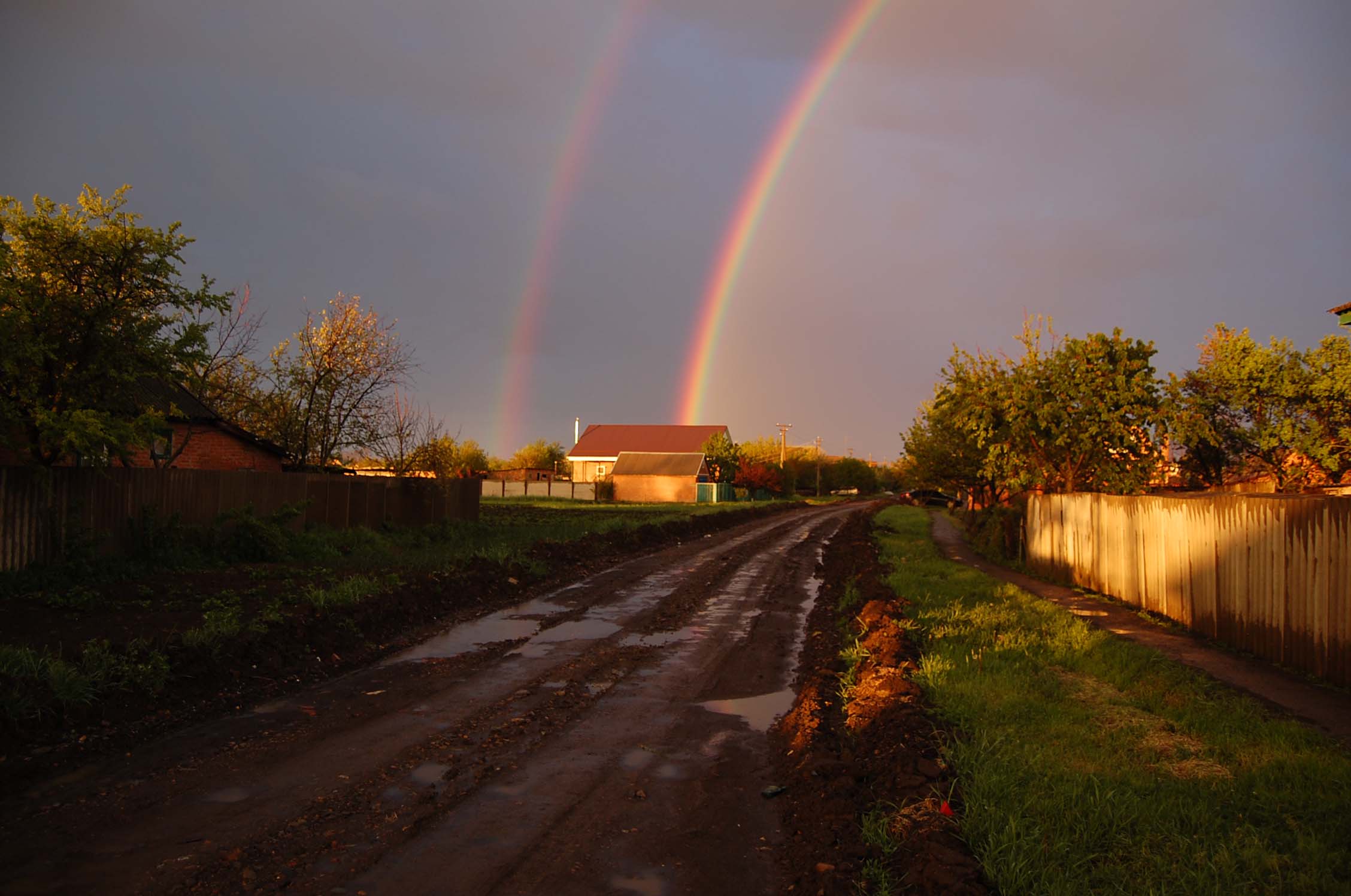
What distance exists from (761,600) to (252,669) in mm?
9074

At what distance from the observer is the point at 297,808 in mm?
5129

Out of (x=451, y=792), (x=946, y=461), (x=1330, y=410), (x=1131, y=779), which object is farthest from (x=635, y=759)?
Result: (x=946, y=461)

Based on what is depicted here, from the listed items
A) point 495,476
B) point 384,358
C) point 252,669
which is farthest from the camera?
point 495,476

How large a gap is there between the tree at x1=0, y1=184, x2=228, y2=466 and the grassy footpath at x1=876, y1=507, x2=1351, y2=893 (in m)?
12.0

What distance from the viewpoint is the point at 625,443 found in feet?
297

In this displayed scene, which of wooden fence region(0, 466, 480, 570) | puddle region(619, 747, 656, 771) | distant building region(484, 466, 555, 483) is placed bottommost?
puddle region(619, 747, 656, 771)

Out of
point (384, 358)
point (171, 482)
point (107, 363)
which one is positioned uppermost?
point (384, 358)

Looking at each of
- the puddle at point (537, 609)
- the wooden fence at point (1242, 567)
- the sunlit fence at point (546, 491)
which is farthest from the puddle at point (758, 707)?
the sunlit fence at point (546, 491)

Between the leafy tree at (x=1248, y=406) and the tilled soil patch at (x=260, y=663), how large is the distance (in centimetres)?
1673

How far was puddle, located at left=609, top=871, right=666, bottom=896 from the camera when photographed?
4.24 meters

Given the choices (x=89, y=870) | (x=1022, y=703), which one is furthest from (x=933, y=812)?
(x=89, y=870)

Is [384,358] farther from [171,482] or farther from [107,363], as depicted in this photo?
[107,363]

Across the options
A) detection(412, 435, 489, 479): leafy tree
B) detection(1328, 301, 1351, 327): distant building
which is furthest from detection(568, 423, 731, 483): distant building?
detection(1328, 301, 1351, 327): distant building

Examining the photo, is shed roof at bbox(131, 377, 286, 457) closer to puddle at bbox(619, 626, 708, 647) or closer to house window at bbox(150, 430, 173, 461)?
house window at bbox(150, 430, 173, 461)
